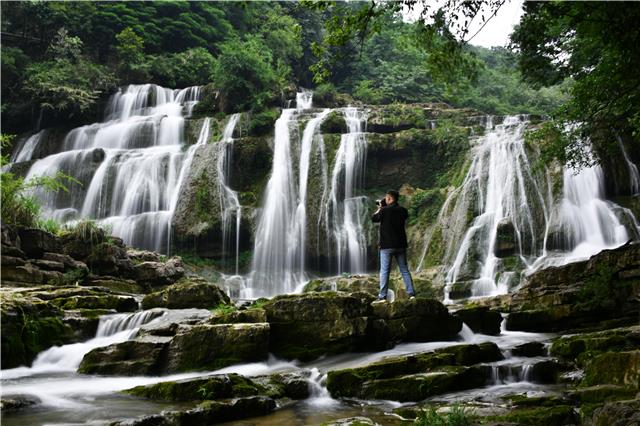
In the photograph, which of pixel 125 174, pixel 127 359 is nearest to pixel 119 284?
pixel 127 359

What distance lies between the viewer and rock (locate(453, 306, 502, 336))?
1051cm

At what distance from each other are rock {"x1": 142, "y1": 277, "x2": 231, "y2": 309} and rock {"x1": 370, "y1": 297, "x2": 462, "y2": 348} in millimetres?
3969

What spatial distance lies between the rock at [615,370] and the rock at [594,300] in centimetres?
494

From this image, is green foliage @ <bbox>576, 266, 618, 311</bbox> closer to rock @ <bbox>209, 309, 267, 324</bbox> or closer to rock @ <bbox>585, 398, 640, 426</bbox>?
rock @ <bbox>209, 309, 267, 324</bbox>

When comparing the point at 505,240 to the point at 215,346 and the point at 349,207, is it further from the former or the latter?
the point at 215,346

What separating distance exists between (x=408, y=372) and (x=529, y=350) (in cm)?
264

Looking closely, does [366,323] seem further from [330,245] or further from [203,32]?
[203,32]

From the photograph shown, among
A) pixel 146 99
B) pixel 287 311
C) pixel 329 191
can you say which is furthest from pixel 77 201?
pixel 287 311

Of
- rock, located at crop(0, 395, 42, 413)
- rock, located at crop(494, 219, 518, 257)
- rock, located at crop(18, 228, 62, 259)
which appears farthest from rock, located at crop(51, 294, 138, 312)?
rock, located at crop(494, 219, 518, 257)

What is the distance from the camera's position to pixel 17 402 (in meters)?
6.25

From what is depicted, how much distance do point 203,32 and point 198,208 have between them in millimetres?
18429

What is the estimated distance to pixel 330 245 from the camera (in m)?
20.8

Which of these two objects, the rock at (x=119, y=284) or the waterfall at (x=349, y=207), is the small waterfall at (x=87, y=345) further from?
the waterfall at (x=349, y=207)

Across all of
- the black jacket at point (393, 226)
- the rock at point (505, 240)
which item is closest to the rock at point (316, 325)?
the black jacket at point (393, 226)
